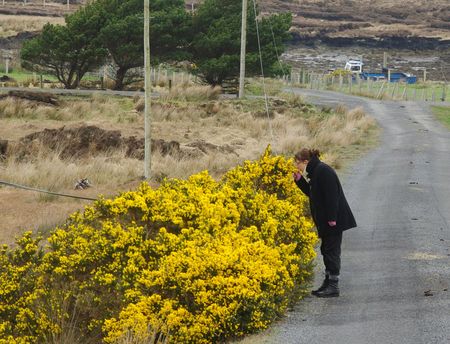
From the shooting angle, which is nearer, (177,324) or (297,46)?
(177,324)

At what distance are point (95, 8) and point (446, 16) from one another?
9272cm

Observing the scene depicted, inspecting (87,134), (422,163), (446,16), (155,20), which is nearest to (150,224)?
(422,163)

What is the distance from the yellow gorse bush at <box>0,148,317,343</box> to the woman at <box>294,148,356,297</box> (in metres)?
0.37

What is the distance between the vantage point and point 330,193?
8.51 meters

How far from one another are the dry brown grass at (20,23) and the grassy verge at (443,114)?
5150cm

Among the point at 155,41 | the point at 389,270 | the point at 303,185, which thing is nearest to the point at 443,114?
the point at 155,41

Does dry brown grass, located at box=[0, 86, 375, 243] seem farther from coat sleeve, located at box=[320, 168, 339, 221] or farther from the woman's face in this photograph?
coat sleeve, located at box=[320, 168, 339, 221]

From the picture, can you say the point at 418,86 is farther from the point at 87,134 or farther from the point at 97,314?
the point at 97,314

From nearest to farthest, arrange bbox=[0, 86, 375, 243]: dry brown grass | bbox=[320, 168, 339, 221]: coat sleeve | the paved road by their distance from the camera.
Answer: the paved road → bbox=[320, 168, 339, 221]: coat sleeve → bbox=[0, 86, 375, 243]: dry brown grass

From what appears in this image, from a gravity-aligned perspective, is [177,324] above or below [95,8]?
below

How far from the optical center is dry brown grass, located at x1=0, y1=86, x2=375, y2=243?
16.5 m

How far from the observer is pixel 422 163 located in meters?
20.4

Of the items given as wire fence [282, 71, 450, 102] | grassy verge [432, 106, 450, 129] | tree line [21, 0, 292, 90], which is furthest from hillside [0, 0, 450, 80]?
grassy verge [432, 106, 450, 129]

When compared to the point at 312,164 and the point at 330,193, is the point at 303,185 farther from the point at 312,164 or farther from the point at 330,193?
the point at 330,193
